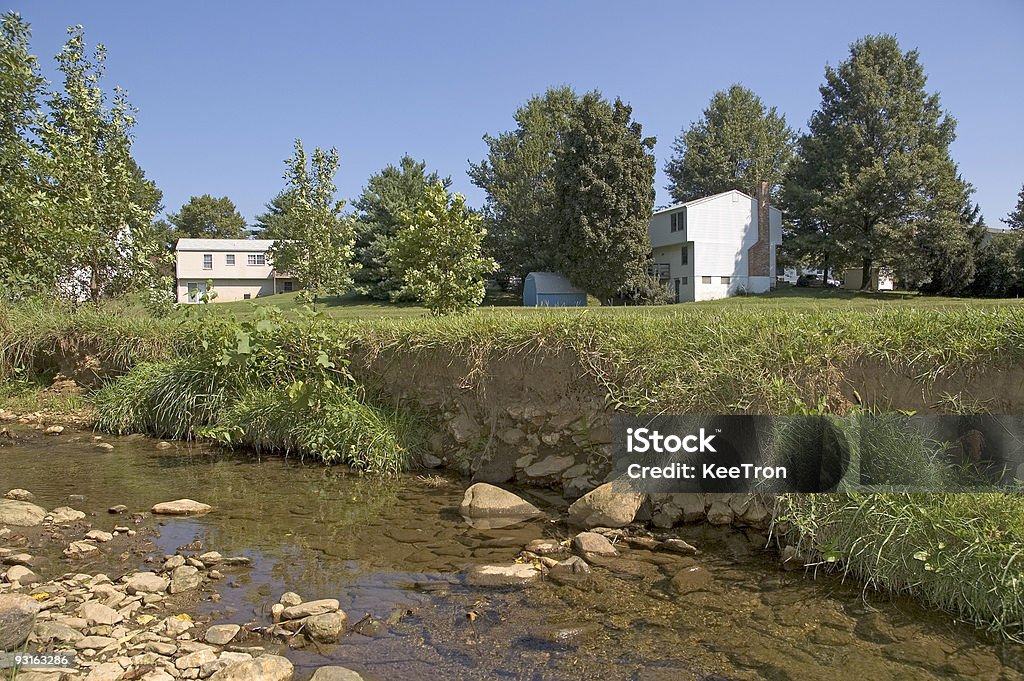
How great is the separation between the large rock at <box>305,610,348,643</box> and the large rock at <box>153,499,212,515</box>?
2.99 m

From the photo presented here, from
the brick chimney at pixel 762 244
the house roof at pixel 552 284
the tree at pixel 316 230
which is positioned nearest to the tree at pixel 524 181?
the house roof at pixel 552 284

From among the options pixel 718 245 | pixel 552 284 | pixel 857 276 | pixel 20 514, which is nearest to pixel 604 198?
pixel 552 284

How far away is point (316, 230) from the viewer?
14625 mm

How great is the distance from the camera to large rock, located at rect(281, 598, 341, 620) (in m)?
4.25

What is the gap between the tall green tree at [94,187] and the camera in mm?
13547

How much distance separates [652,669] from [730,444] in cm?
256

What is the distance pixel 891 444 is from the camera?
5188mm

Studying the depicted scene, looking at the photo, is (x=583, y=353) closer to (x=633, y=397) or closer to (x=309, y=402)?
(x=633, y=397)

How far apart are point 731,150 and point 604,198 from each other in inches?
1009

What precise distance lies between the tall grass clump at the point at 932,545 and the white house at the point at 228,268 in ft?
178

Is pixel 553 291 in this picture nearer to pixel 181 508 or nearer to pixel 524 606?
pixel 181 508

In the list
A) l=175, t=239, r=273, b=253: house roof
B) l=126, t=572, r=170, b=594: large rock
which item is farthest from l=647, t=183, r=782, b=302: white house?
l=126, t=572, r=170, b=594: large rock

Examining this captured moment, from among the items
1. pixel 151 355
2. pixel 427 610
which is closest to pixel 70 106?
pixel 151 355

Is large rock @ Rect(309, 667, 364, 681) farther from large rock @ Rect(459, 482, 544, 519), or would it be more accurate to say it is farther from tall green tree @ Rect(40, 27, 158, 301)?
tall green tree @ Rect(40, 27, 158, 301)
